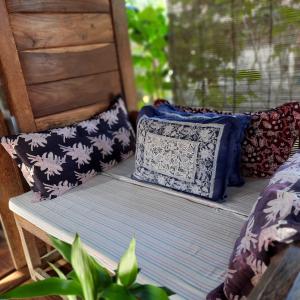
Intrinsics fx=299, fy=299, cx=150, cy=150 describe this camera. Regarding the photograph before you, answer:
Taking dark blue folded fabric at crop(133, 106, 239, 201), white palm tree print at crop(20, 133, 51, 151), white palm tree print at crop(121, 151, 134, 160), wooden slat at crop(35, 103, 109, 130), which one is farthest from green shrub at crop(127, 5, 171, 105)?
white palm tree print at crop(20, 133, 51, 151)

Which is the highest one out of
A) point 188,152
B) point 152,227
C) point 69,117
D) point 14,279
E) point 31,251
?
point 69,117

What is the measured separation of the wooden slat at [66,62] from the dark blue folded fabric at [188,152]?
614 millimetres

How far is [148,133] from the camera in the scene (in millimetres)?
1472

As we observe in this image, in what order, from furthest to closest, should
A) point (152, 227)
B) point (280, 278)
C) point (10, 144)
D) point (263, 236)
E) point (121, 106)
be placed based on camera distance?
1. point (121, 106)
2. point (10, 144)
3. point (152, 227)
4. point (263, 236)
5. point (280, 278)

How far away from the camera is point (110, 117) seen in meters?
1.82

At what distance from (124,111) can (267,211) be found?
1.32m

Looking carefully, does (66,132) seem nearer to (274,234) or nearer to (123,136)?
(123,136)

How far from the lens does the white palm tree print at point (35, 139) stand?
1452 mm

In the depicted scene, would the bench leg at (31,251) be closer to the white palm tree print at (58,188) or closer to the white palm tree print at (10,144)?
the white palm tree print at (58,188)

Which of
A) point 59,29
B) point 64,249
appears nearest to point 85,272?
point 64,249

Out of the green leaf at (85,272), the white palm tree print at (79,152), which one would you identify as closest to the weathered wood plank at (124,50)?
the white palm tree print at (79,152)

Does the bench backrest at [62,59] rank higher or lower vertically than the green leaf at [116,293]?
higher

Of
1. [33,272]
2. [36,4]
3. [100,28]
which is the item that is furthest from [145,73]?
[33,272]

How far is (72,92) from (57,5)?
485 mm
